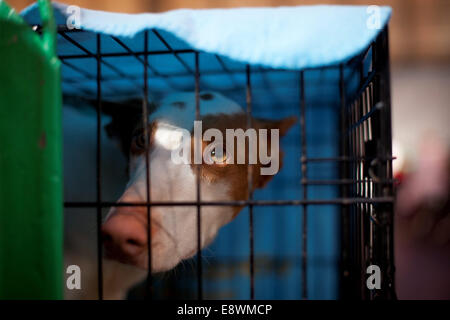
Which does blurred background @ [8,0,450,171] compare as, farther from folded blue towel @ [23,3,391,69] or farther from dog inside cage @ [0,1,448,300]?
folded blue towel @ [23,3,391,69]

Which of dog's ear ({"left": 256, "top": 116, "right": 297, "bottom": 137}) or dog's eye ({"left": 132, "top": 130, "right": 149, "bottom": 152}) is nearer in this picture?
dog's eye ({"left": 132, "top": 130, "right": 149, "bottom": 152})

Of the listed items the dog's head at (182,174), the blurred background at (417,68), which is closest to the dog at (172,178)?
the dog's head at (182,174)

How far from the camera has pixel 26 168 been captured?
0.56 meters

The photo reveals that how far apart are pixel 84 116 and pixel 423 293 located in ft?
4.76

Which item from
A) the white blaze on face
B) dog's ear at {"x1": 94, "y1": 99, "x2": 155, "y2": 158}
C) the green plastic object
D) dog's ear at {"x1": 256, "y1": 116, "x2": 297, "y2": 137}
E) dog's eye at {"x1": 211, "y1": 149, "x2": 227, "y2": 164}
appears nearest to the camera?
the green plastic object

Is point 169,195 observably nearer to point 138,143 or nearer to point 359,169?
point 138,143

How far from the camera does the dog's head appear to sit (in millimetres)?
804

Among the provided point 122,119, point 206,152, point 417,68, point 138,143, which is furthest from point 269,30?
point 417,68

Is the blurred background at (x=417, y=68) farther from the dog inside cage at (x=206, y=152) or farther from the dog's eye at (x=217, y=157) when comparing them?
the dog's eye at (x=217, y=157)

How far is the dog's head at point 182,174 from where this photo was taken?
2.64ft

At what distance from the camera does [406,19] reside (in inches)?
61.7

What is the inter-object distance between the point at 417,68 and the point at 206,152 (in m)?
1.12

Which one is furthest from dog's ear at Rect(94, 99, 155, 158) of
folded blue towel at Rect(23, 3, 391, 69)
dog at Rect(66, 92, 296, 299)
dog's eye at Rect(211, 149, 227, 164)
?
folded blue towel at Rect(23, 3, 391, 69)

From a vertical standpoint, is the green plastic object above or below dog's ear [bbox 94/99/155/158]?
below
